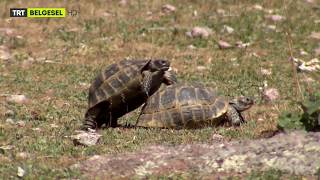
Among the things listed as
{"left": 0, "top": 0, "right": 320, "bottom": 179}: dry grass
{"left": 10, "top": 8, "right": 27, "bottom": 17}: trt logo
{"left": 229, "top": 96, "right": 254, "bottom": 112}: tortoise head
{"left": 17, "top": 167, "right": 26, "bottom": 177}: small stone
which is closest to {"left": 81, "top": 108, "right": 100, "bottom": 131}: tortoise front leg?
{"left": 0, "top": 0, "right": 320, "bottom": 179}: dry grass

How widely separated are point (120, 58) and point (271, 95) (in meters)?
4.77

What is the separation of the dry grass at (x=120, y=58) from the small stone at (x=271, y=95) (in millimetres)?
140

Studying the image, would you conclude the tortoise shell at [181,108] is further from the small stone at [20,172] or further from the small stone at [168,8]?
the small stone at [168,8]

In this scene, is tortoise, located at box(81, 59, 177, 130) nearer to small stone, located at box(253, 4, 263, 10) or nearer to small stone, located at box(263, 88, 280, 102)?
small stone, located at box(263, 88, 280, 102)

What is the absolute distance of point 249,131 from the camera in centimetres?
1005

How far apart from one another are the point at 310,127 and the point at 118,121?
393 centimetres

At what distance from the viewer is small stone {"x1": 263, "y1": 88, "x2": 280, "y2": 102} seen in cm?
1284

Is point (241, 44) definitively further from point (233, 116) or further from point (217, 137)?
point (217, 137)

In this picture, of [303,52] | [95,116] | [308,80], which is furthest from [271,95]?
[303,52]

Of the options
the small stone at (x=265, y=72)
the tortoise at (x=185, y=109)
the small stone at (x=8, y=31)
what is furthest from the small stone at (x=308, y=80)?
the small stone at (x=8, y=31)

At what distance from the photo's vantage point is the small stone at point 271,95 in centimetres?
1284

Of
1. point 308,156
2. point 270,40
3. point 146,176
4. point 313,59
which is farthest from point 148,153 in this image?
point 270,40

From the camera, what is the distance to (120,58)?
54.3ft

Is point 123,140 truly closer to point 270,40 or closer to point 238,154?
point 238,154
